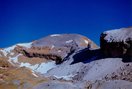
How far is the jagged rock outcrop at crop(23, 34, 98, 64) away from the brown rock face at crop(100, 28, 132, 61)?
36.5 meters

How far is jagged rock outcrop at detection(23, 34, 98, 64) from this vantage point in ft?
451

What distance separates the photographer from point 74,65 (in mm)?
99312

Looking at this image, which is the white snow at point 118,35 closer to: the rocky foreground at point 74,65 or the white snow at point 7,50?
→ the rocky foreground at point 74,65

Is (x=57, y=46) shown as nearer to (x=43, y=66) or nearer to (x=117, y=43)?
(x=43, y=66)

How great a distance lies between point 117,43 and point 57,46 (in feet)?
200

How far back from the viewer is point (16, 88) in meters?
63.9

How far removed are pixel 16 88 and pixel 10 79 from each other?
6291 millimetres

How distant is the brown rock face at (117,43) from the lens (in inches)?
3391

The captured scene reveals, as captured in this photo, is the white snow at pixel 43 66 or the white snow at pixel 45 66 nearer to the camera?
the white snow at pixel 45 66

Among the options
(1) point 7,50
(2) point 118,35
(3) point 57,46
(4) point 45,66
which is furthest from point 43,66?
(2) point 118,35

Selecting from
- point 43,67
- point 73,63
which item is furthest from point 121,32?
point 43,67

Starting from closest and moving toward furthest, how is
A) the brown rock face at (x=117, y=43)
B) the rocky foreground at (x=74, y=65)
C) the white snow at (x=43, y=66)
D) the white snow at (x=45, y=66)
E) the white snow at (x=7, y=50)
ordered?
the rocky foreground at (x=74, y=65), the brown rock face at (x=117, y=43), the white snow at (x=45, y=66), the white snow at (x=43, y=66), the white snow at (x=7, y=50)

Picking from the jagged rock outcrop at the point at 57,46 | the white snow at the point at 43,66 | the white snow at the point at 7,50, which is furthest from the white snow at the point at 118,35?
the white snow at the point at 7,50

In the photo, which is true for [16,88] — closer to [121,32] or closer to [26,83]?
[26,83]
